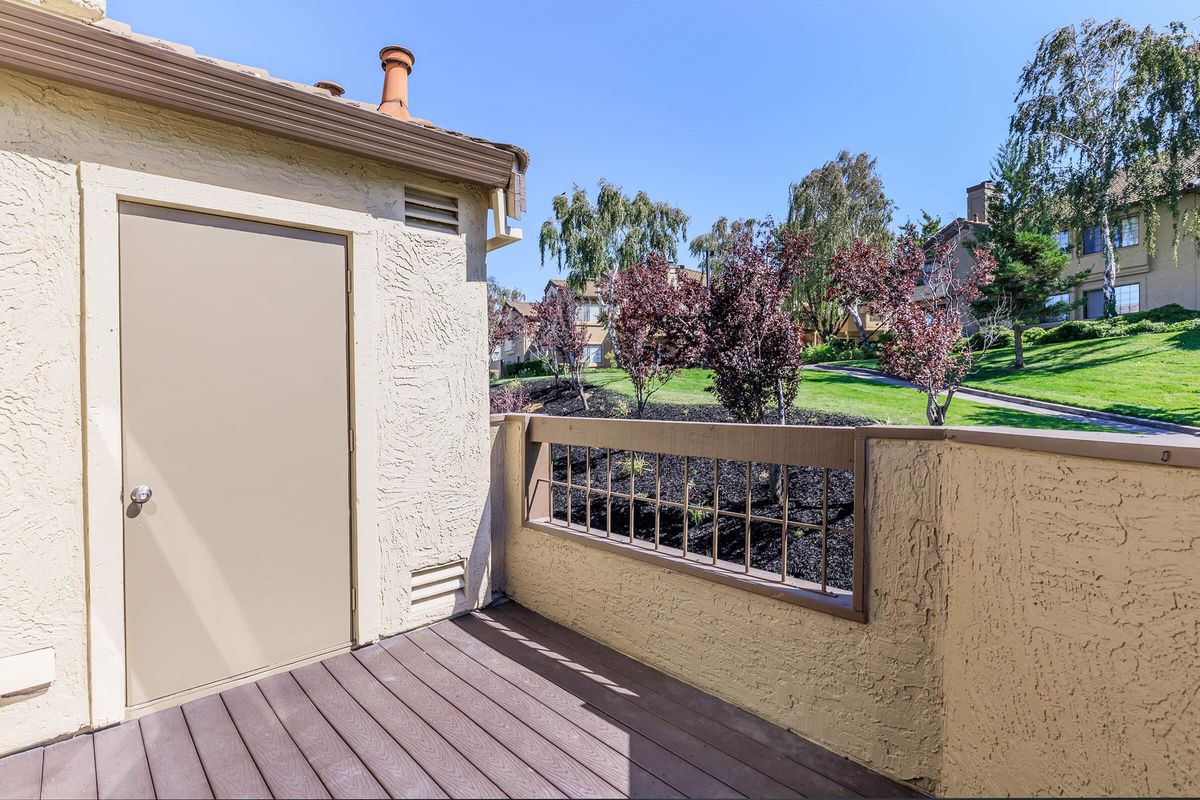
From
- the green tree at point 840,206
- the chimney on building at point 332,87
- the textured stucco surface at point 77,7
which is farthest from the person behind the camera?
the green tree at point 840,206

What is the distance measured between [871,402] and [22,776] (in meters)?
11.7

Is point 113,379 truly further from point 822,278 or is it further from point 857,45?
point 822,278

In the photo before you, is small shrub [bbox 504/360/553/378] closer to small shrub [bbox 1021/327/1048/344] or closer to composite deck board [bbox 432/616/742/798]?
small shrub [bbox 1021/327/1048/344]

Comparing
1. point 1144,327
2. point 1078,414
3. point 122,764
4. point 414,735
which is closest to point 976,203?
point 1144,327

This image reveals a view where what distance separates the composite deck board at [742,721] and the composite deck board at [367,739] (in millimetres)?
1103

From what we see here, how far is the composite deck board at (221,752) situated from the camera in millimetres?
2008

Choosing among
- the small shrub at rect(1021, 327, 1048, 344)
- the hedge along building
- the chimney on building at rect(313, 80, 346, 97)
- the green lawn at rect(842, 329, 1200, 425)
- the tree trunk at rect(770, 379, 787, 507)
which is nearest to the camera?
the hedge along building

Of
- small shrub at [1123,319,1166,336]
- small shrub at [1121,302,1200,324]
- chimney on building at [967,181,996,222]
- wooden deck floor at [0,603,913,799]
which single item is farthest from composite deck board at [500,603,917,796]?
chimney on building at [967,181,996,222]

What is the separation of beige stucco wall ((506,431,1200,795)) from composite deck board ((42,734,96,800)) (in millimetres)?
2543

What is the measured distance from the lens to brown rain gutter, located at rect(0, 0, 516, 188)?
7.13 ft

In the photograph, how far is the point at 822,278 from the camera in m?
18.8

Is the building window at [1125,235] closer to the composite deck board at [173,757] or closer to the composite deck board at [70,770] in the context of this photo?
the composite deck board at [173,757]

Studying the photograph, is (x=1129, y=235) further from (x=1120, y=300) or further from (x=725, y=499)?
(x=725, y=499)

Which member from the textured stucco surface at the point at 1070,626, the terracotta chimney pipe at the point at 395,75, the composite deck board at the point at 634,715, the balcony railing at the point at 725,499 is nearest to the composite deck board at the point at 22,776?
the composite deck board at the point at 634,715
